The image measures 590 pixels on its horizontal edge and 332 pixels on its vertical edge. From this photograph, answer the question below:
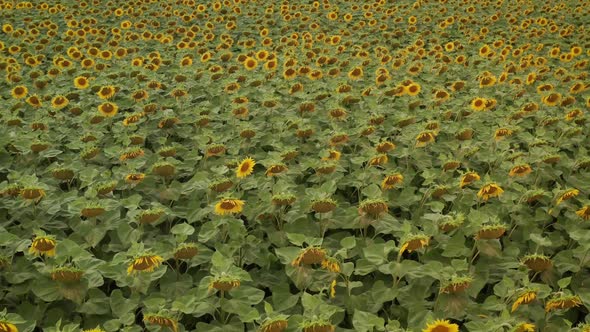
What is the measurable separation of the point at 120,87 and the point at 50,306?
2725 millimetres

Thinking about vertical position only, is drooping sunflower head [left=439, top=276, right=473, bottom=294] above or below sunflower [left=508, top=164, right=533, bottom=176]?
below

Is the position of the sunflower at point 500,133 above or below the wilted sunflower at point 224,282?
above

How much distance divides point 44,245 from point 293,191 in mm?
1282

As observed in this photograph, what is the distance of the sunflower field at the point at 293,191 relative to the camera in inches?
82.5

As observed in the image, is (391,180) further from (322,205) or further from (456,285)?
(456,285)

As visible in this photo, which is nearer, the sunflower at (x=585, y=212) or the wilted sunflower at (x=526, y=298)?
the wilted sunflower at (x=526, y=298)

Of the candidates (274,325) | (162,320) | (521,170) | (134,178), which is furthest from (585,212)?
(134,178)

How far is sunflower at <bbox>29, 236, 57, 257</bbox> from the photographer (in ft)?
6.79

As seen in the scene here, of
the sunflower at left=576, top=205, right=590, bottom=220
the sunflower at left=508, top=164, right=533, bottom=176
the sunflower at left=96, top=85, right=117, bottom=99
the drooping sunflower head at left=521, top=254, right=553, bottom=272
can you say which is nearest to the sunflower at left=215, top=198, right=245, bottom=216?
the drooping sunflower head at left=521, top=254, right=553, bottom=272

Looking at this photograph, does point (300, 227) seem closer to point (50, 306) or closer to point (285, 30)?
point (50, 306)

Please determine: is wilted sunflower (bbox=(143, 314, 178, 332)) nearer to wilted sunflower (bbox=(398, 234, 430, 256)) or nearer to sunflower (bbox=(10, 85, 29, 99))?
wilted sunflower (bbox=(398, 234, 430, 256))

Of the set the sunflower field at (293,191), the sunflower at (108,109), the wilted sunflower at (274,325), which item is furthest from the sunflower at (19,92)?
the wilted sunflower at (274,325)

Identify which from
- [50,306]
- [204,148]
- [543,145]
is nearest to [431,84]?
[543,145]

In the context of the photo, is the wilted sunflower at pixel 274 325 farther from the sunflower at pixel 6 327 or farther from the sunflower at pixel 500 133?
the sunflower at pixel 500 133
